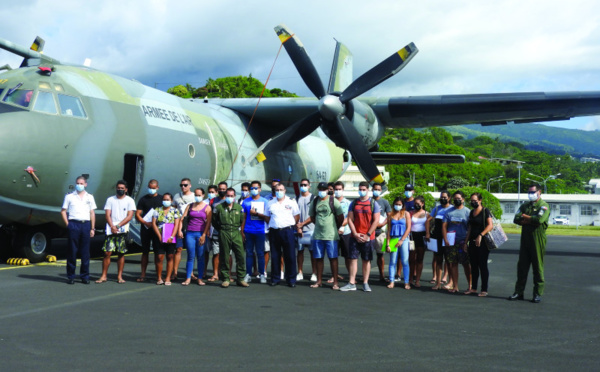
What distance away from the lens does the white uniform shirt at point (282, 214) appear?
9.49 metres

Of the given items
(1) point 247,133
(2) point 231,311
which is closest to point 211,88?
(1) point 247,133

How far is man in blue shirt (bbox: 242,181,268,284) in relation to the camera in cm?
963

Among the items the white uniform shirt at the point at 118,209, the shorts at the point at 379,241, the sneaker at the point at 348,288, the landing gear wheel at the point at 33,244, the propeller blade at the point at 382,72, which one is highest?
the propeller blade at the point at 382,72

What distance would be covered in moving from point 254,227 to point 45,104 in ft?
15.0

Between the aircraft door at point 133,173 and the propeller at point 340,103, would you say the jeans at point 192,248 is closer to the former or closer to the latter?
the aircraft door at point 133,173

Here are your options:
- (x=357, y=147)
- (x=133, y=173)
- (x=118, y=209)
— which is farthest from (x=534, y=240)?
(x=133, y=173)

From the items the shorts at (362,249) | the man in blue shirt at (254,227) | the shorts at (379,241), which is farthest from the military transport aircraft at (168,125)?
the shorts at (362,249)

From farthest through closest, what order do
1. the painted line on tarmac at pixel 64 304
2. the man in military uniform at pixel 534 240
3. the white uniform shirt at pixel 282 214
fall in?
1. the white uniform shirt at pixel 282 214
2. the man in military uniform at pixel 534 240
3. the painted line on tarmac at pixel 64 304

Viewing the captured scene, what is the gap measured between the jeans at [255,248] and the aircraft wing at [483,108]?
8.42 m

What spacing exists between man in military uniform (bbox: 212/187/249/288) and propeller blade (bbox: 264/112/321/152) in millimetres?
5924

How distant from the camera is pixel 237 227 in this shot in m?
9.41

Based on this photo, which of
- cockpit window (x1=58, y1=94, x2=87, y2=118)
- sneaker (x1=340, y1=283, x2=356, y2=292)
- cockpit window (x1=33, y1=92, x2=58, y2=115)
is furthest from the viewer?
cockpit window (x1=58, y1=94, x2=87, y2=118)

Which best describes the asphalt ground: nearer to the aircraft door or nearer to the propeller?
the aircraft door

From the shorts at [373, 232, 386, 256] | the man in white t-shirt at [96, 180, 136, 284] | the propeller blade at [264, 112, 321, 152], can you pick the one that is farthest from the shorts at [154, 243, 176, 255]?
the propeller blade at [264, 112, 321, 152]
